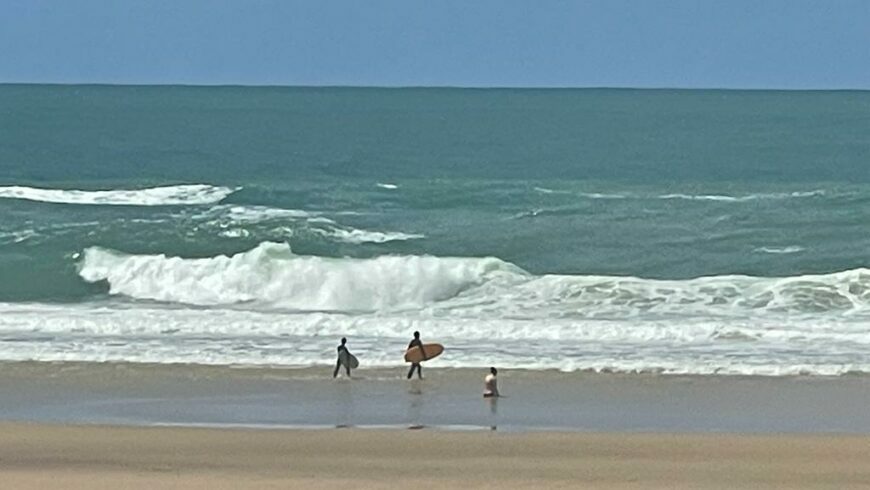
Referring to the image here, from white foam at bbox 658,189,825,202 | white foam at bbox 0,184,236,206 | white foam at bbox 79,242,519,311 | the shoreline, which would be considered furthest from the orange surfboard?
white foam at bbox 658,189,825,202

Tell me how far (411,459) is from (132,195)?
2653 centimetres

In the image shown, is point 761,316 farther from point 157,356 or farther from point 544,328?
point 157,356

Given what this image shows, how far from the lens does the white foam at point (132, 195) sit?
39.1 metres

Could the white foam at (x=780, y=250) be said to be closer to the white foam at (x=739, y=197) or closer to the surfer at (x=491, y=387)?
the white foam at (x=739, y=197)

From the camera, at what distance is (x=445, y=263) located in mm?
29078

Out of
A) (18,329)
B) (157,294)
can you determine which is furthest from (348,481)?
(157,294)

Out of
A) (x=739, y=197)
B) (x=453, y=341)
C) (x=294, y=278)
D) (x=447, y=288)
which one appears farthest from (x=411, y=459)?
(x=739, y=197)

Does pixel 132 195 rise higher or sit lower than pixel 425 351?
higher

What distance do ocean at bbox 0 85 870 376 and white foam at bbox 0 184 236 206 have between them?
129mm

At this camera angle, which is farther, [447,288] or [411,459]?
[447,288]

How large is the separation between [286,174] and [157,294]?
75.7 feet

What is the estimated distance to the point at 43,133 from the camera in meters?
79.6

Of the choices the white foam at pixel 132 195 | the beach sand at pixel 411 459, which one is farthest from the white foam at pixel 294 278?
the beach sand at pixel 411 459

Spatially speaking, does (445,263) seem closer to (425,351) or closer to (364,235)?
(364,235)
